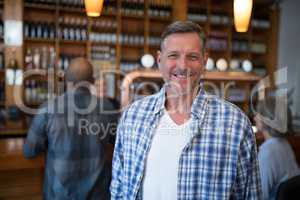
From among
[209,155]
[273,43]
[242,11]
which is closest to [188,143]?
[209,155]

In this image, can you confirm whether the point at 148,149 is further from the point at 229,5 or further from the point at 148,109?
the point at 229,5

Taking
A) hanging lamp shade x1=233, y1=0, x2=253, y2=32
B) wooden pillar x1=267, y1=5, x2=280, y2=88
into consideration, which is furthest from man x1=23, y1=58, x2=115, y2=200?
wooden pillar x1=267, y1=5, x2=280, y2=88

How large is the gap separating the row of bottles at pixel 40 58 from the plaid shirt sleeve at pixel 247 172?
3.50 m

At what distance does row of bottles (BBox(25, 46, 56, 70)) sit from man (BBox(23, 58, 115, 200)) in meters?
2.49

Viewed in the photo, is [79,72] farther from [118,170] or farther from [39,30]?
[39,30]

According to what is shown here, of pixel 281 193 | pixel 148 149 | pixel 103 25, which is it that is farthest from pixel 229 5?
pixel 148 149

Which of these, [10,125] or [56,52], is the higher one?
[56,52]

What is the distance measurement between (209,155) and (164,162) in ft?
0.50

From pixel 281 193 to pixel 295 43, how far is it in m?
4.18

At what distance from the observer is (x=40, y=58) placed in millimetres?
4055

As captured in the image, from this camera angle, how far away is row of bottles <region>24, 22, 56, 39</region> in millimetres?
3992

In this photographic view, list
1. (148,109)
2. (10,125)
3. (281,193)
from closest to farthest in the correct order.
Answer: (148,109) < (281,193) < (10,125)

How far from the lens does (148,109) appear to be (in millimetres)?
1146

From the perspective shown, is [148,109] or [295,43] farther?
[295,43]
